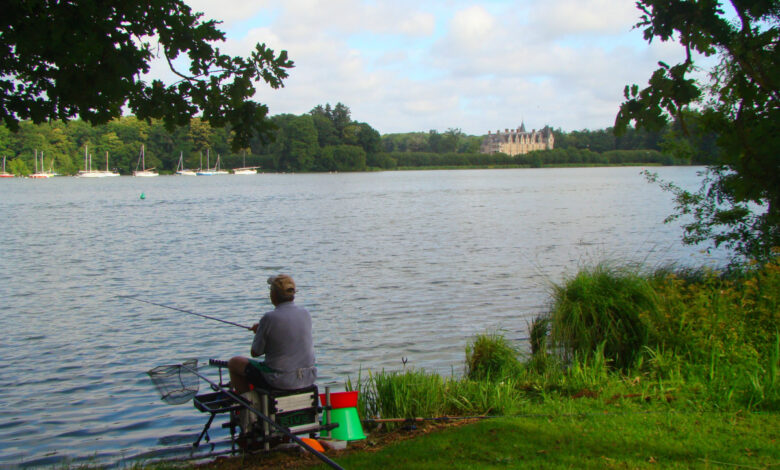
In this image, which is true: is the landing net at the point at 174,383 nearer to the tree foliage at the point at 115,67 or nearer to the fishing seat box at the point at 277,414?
the fishing seat box at the point at 277,414

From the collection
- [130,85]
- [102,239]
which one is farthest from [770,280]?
[102,239]

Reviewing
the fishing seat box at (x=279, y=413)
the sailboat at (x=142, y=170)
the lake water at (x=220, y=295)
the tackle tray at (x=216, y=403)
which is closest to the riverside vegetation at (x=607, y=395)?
the fishing seat box at (x=279, y=413)

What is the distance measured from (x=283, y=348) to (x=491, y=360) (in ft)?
13.3

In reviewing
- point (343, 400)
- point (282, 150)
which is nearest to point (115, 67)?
point (343, 400)

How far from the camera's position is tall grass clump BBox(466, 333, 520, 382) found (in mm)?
9218

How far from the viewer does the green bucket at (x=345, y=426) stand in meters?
6.63

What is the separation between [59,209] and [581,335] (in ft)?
169

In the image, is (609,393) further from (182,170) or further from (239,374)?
(182,170)

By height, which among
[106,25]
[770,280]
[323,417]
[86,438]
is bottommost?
[86,438]

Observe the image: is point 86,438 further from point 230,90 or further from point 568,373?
point 568,373

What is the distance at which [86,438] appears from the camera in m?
8.47

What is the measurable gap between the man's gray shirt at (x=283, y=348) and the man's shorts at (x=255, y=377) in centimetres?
7

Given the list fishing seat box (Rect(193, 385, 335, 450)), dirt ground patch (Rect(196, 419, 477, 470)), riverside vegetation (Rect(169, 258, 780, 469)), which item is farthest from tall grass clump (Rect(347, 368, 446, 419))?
fishing seat box (Rect(193, 385, 335, 450))

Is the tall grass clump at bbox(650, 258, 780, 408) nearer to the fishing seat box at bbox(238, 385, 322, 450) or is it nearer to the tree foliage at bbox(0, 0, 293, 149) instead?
the fishing seat box at bbox(238, 385, 322, 450)
